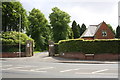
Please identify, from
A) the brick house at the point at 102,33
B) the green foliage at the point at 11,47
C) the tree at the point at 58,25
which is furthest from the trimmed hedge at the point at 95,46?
the tree at the point at 58,25

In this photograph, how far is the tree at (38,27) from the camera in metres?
58.1

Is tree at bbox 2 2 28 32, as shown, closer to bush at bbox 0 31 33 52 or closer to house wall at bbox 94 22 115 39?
bush at bbox 0 31 33 52

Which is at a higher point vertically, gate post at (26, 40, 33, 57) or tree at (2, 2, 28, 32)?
tree at (2, 2, 28, 32)

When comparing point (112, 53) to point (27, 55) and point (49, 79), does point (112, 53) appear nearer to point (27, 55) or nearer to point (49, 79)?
point (27, 55)

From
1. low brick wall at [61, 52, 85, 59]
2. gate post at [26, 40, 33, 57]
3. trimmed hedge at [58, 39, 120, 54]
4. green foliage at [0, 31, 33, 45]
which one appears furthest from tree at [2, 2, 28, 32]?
trimmed hedge at [58, 39, 120, 54]

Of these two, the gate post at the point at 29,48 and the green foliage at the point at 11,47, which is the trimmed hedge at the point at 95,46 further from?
the green foliage at the point at 11,47

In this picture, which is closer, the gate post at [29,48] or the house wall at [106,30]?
the gate post at [29,48]

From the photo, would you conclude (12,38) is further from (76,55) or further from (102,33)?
(102,33)

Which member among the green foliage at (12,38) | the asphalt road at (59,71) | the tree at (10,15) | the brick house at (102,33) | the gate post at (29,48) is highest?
the tree at (10,15)

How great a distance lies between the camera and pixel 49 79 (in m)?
8.19

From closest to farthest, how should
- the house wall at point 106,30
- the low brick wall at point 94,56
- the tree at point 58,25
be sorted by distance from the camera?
the low brick wall at point 94,56, the house wall at point 106,30, the tree at point 58,25

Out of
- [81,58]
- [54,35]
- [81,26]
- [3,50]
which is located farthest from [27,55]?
[81,26]

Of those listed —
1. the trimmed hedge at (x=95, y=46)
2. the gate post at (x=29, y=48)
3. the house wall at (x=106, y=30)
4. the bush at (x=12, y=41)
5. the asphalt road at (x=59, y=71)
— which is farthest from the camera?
the house wall at (x=106, y=30)

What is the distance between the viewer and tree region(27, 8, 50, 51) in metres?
58.1
